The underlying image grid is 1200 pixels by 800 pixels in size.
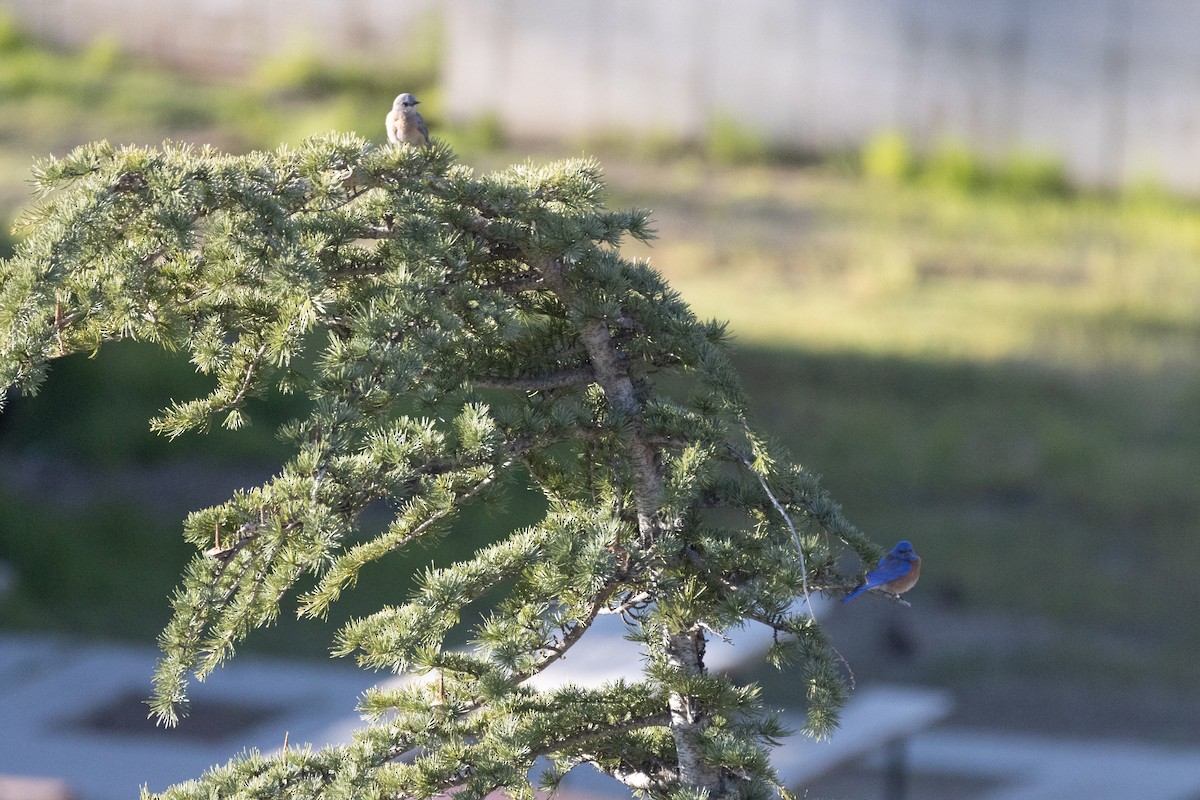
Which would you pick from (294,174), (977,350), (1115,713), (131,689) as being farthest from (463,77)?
(294,174)

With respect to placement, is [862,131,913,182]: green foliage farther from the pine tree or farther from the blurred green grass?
the pine tree

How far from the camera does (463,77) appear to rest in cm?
916

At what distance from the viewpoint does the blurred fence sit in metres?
8.55

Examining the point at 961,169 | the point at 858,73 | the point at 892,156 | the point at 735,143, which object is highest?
the point at 858,73

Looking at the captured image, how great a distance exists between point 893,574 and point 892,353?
18.5 feet

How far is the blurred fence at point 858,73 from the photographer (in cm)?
855

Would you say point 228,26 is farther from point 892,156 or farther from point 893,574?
point 893,574

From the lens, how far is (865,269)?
8.18 metres

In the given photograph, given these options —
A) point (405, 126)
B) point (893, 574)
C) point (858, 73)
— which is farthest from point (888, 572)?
point (858, 73)

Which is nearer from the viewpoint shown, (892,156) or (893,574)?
(893,574)

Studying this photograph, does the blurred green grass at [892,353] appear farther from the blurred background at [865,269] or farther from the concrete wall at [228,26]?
the concrete wall at [228,26]

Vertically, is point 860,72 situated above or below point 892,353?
above

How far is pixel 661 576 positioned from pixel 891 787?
322 cm

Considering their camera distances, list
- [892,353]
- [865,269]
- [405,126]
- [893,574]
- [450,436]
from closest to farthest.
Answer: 1. [450,436]
2. [893,574]
3. [405,126]
4. [892,353]
5. [865,269]
